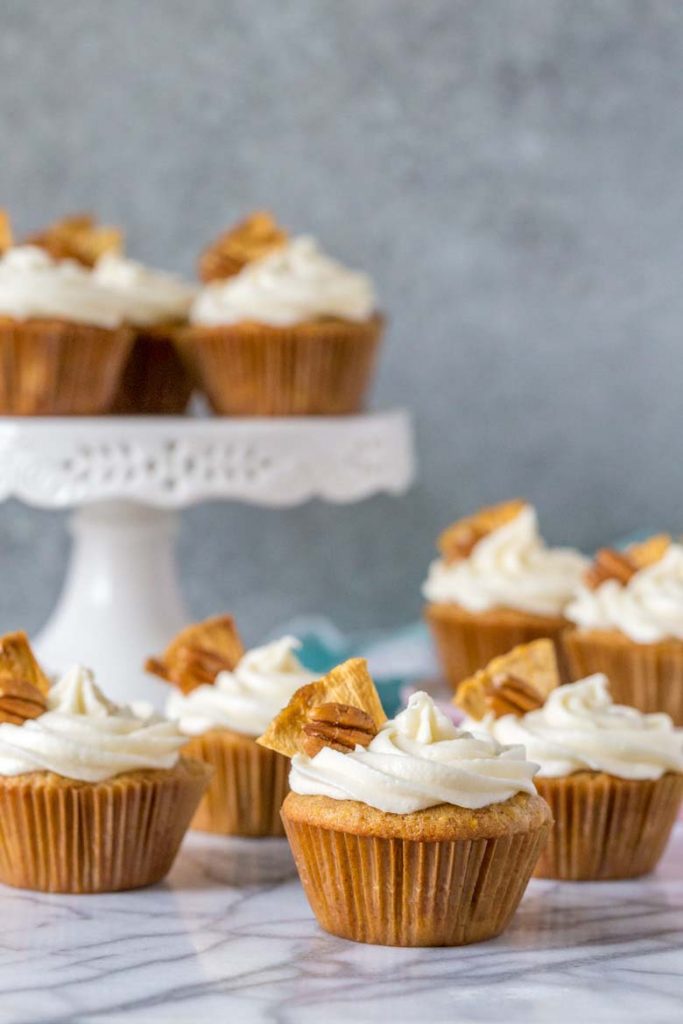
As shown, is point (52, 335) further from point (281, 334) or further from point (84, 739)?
point (84, 739)

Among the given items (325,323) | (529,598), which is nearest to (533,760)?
(529,598)

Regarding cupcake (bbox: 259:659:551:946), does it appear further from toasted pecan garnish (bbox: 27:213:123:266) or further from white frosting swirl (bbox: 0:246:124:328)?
toasted pecan garnish (bbox: 27:213:123:266)

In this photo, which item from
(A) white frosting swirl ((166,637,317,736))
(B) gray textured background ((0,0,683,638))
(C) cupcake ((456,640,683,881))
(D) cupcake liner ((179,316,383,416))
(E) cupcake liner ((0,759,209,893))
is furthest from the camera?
(B) gray textured background ((0,0,683,638))

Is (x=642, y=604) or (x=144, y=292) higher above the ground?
(x=144, y=292)

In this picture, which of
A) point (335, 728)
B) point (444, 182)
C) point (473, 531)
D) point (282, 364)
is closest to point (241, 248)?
point (282, 364)

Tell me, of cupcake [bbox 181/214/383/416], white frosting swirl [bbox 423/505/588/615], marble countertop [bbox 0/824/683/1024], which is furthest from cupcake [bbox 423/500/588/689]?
marble countertop [bbox 0/824/683/1024]

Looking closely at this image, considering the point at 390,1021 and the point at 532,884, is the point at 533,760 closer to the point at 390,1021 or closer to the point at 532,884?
the point at 532,884
